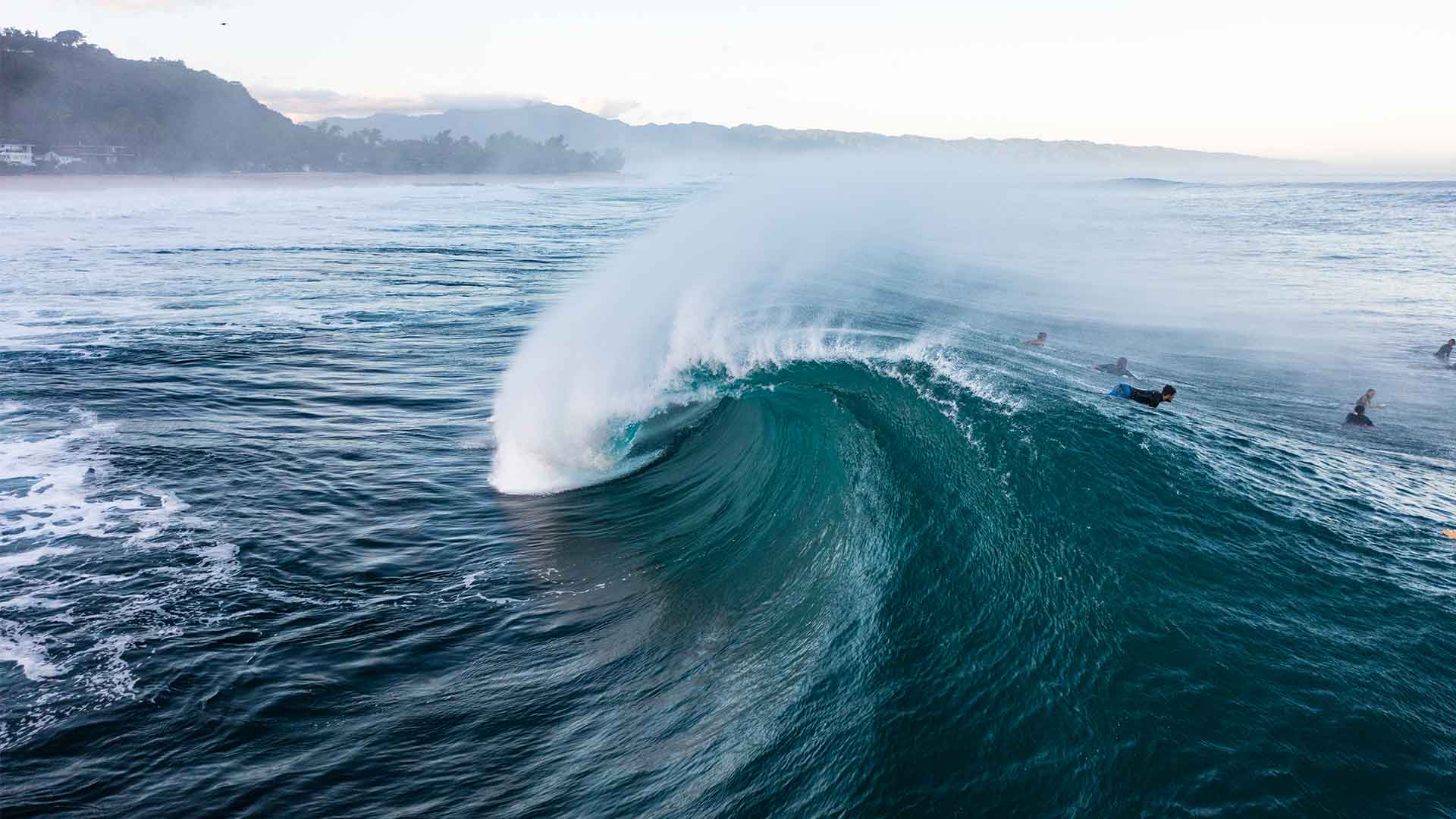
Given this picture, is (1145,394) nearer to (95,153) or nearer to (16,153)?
(16,153)

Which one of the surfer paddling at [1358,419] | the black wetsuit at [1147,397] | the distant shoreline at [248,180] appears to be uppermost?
the distant shoreline at [248,180]

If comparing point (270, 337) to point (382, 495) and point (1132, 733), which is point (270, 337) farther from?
point (1132, 733)

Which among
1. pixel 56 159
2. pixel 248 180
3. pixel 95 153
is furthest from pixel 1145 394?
pixel 95 153

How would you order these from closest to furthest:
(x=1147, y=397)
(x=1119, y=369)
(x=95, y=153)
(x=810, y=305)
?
(x=1147, y=397) < (x=1119, y=369) < (x=810, y=305) < (x=95, y=153)

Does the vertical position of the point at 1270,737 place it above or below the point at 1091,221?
below

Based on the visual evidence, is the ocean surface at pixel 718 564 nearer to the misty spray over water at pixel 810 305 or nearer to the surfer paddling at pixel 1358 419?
the misty spray over water at pixel 810 305

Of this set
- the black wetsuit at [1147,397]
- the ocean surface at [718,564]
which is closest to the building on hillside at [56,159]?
the ocean surface at [718,564]

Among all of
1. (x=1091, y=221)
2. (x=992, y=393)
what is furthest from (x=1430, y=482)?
(x=1091, y=221)
